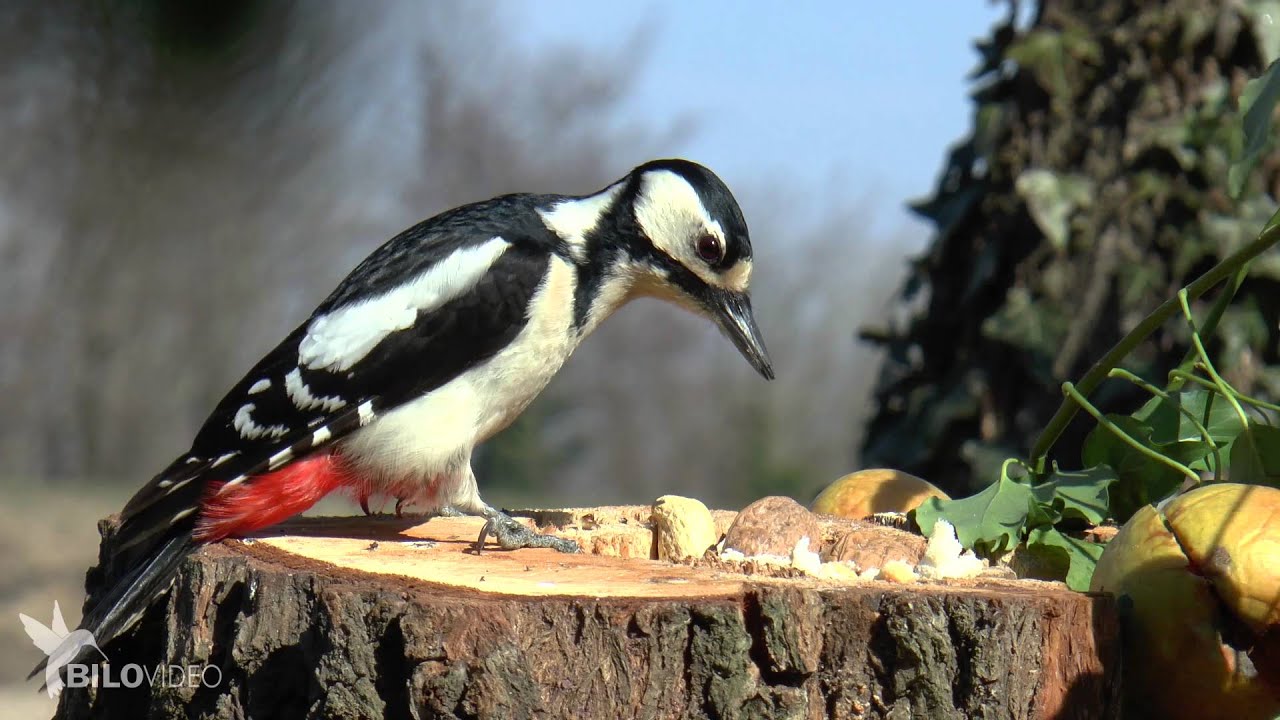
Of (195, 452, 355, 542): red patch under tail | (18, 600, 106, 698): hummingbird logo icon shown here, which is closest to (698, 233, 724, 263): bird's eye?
(195, 452, 355, 542): red patch under tail

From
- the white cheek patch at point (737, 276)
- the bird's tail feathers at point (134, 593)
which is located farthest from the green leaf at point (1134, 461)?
the bird's tail feathers at point (134, 593)

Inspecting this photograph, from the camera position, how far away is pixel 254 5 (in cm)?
1023

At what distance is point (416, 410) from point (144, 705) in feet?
2.86

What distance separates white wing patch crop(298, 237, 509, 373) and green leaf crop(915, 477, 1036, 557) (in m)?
1.21

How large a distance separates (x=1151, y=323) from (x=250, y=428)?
1998 millimetres

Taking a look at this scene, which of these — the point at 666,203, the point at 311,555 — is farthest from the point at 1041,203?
the point at 311,555

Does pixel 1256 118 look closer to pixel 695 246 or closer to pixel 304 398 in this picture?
pixel 695 246

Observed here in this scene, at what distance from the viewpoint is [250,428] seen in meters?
3.13

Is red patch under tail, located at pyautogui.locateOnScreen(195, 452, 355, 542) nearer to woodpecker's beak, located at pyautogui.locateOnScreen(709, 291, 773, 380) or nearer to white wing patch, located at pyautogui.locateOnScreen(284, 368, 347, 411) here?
white wing patch, located at pyautogui.locateOnScreen(284, 368, 347, 411)

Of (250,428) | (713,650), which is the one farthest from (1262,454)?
(250,428)

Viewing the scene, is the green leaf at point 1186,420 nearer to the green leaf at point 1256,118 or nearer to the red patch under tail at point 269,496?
Result: the green leaf at point 1256,118

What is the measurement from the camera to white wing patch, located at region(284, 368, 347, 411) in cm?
314

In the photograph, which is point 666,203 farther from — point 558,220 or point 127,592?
point 127,592

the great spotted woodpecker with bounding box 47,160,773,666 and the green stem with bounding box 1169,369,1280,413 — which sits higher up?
the great spotted woodpecker with bounding box 47,160,773,666
